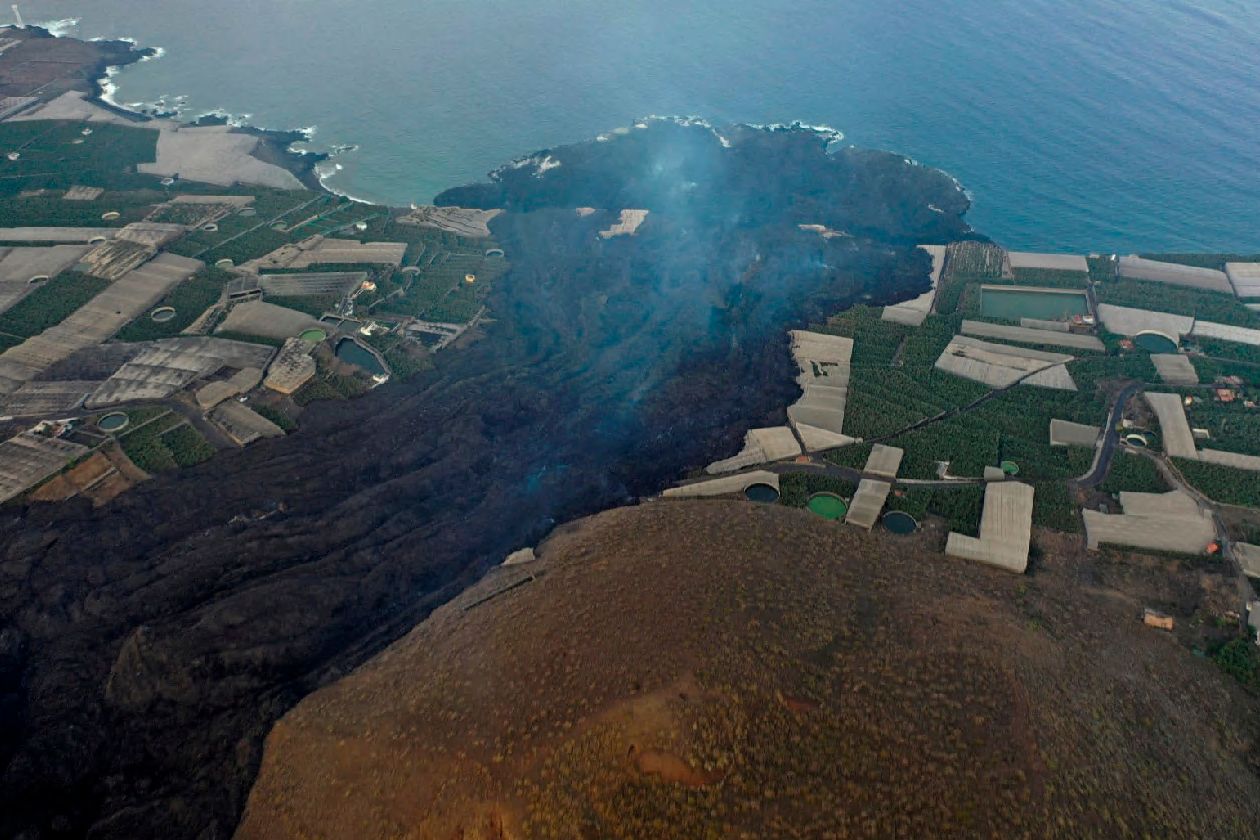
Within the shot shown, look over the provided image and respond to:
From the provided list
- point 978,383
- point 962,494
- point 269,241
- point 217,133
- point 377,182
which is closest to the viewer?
point 962,494

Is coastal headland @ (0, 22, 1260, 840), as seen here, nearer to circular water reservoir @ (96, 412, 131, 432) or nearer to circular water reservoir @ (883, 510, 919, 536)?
circular water reservoir @ (96, 412, 131, 432)

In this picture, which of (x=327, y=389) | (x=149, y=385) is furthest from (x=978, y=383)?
(x=149, y=385)

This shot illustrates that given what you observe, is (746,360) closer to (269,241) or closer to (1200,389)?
(1200,389)

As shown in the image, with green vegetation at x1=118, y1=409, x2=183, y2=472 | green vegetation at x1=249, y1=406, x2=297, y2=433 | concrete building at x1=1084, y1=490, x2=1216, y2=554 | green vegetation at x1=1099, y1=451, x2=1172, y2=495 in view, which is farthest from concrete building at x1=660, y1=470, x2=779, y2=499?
green vegetation at x1=118, y1=409, x2=183, y2=472

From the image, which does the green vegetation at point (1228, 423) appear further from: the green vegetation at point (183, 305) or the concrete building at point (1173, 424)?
the green vegetation at point (183, 305)

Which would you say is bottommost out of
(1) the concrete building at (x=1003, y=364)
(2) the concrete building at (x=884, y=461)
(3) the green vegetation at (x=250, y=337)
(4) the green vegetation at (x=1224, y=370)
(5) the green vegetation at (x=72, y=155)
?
(5) the green vegetation at (x=72, y=155)

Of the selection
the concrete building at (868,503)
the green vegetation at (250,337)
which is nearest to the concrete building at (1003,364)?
the concrete building at (868,503)
